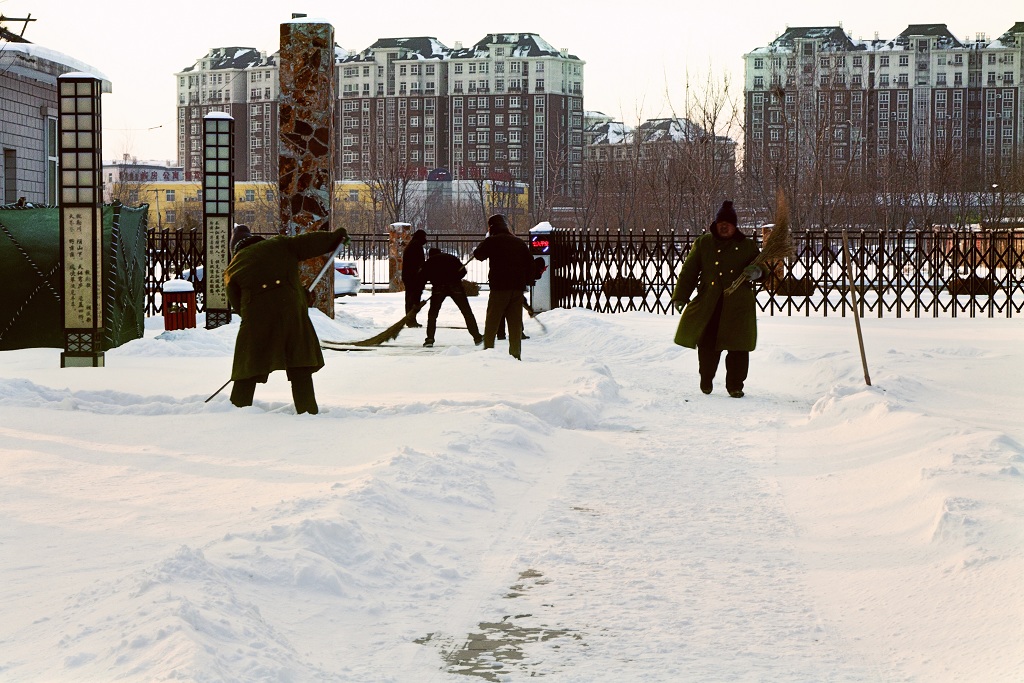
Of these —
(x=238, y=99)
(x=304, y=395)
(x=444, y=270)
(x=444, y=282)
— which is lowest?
(x=304, y=395)

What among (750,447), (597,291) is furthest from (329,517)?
(597,291)

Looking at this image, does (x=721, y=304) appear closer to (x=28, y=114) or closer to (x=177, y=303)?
(x=177, y=303)

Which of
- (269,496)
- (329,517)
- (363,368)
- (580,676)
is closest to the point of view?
(580,676)

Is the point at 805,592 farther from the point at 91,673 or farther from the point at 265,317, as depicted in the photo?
the point at 265,317

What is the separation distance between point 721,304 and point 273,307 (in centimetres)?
370

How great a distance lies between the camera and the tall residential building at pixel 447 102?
12375 centimetres

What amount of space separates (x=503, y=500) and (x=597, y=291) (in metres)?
14.9

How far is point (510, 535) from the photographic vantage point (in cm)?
570

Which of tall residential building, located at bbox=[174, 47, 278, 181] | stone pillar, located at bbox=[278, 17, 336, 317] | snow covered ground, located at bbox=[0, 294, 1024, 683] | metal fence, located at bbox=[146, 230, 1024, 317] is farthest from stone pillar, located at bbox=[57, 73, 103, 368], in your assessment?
tall residential building, located at bbox=[174, 47, 278, 181]

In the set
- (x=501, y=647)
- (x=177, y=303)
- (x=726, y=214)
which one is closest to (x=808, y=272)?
(x=177, y=303)

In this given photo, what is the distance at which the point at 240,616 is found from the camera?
161 inches

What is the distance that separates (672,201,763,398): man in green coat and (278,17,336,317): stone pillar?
881cm

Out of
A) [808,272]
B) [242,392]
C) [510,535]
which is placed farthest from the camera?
[808,272]

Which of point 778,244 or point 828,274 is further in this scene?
point 828,274
